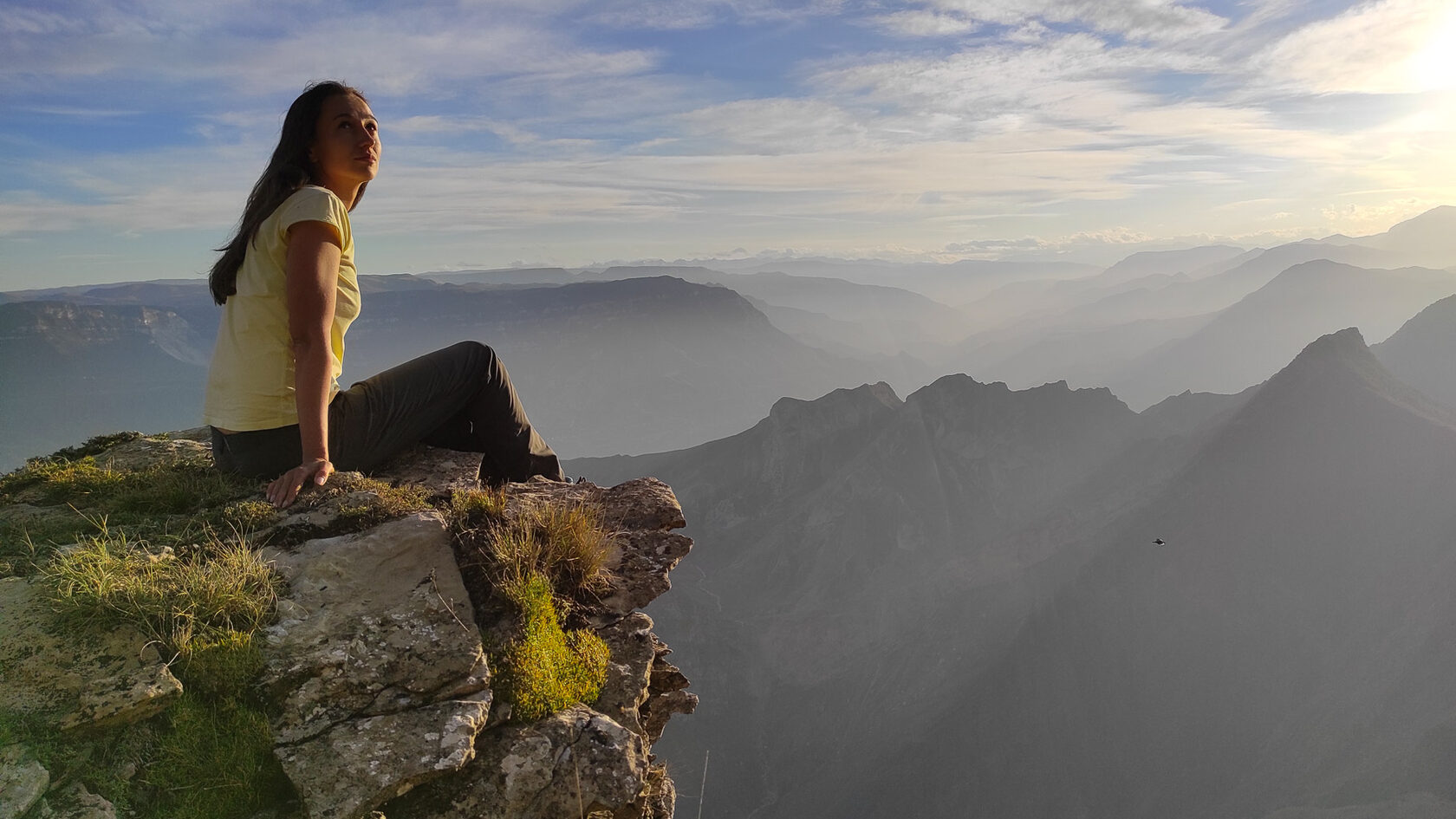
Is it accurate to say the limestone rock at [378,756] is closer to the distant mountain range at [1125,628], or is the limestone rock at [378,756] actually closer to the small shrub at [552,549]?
the small shrub at [552,549]

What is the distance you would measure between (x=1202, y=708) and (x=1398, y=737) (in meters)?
14.6

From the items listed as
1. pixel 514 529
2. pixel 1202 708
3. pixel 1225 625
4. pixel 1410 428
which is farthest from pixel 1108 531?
pixel 514 529

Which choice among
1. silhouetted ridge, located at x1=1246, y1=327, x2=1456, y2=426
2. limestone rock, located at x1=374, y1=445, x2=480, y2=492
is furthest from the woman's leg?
silhouetted ridge, located at x1=1246, y1=327, x2=1456, y2=426

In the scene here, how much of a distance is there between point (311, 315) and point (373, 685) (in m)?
2.32

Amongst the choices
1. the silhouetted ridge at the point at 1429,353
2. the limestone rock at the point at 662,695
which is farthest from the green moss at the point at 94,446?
the silhouetted ridge at the point at 1429,353

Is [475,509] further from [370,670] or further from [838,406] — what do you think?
[838,406]

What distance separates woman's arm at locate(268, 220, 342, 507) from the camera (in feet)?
14.3

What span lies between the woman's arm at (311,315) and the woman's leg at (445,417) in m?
0.74

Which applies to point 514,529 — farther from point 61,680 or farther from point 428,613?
point 61,680

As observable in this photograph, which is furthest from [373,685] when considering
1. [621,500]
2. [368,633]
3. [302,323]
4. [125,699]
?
[621,500]

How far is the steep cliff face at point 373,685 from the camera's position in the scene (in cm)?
335

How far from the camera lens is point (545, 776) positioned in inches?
156

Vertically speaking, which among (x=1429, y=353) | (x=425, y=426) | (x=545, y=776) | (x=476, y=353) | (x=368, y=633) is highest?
(x=476, y=353)

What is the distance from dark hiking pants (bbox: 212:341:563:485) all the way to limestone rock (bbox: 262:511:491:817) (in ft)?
3.38
